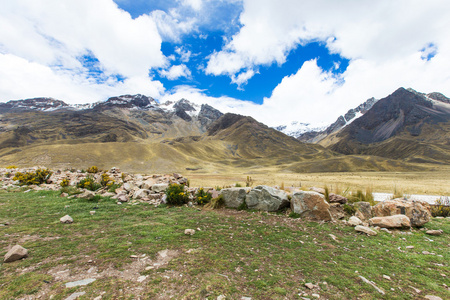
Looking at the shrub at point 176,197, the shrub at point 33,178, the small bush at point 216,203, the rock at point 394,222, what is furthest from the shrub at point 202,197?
the shrub at point 33,178

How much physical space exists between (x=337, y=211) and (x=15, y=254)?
10.2m

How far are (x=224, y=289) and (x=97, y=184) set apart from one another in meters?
12.1

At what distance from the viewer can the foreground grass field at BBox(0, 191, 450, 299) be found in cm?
341

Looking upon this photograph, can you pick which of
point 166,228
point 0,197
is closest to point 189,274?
point 166,228

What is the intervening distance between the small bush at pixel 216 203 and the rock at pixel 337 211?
486cm

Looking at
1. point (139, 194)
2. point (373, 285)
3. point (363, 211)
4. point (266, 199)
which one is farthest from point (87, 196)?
point (363, 211)

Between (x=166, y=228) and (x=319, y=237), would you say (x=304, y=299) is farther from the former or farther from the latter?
(x=166, y=228)

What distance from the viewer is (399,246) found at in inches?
211

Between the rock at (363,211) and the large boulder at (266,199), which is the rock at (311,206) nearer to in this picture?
the large boulder at (266,199)

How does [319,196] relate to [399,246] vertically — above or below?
above

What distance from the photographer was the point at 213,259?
4.50 meters

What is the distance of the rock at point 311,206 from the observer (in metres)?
7.48

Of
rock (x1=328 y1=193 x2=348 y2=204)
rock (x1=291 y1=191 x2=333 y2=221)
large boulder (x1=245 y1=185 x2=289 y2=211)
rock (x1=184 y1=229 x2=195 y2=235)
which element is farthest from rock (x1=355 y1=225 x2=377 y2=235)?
rock (x1=184 y1=229 x2=195 y2=235)

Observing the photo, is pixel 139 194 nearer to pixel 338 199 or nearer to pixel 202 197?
pixel 202 197
